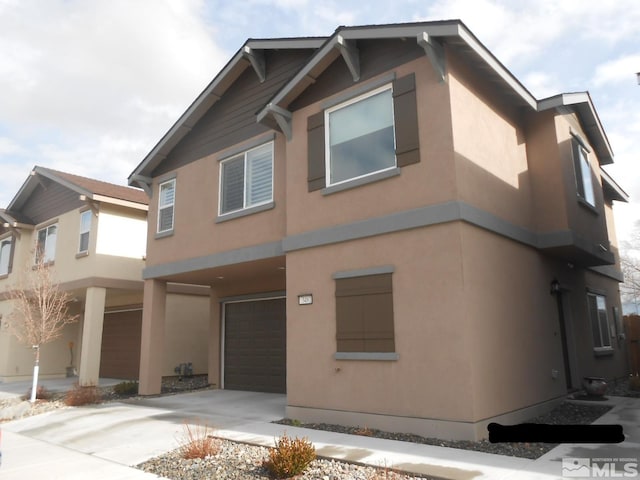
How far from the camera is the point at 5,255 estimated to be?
21.9m

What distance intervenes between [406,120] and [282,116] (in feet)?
10.3

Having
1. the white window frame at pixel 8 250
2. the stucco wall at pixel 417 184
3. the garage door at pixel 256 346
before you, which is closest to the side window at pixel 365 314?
the stucco wall at pixel 417 184

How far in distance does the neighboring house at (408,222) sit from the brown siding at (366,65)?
0.03 metres

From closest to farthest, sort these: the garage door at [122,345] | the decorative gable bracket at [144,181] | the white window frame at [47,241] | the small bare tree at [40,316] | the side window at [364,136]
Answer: the side window at [364,136], the small bare tree at [40,316], the decorative gable bracket at [144,181], the white window frame at [47,241], the garage door at [122,345]

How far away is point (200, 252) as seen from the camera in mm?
12750

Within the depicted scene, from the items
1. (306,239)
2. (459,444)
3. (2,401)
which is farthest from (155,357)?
(459,444)

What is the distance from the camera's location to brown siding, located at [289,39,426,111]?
8750mm

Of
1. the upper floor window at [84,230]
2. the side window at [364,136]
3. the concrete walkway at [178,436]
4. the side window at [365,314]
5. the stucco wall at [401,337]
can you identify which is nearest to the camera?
the concrete walkway at [178,436]

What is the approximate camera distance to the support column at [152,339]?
535 inches

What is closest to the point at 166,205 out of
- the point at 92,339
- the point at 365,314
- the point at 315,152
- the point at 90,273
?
the point at 90,273

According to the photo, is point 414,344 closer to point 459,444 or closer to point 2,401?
point 459,444

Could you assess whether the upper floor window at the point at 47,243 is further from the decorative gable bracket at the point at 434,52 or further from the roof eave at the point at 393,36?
the decorative gable bracket at the point at 434,52

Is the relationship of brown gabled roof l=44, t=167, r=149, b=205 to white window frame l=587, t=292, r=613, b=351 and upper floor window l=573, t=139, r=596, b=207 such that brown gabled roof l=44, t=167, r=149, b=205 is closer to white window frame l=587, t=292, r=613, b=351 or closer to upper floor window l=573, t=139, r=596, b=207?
upper floor window l=573, t=139, r=596, b=207

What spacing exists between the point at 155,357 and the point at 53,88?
991 centimetres
